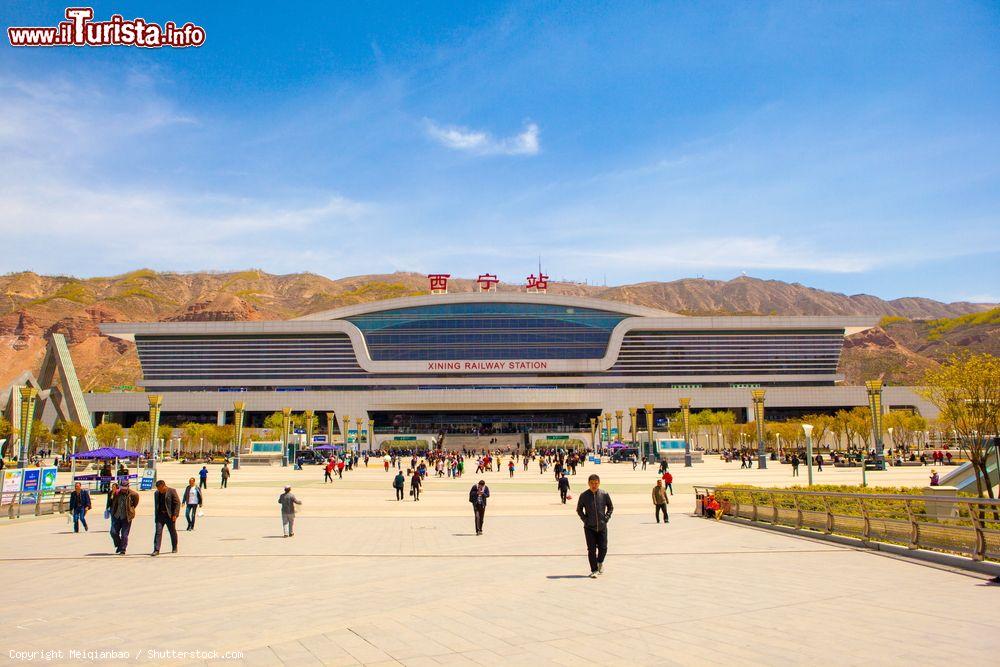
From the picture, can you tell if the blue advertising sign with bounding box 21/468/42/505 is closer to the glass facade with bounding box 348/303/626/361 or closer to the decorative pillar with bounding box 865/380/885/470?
the decorative pillar with bounding box 865/380/885/470

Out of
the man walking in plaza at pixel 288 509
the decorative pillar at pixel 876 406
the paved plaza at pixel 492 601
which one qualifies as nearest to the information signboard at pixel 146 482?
the paved plaza at pixel 492 601

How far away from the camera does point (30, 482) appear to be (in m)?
24.9

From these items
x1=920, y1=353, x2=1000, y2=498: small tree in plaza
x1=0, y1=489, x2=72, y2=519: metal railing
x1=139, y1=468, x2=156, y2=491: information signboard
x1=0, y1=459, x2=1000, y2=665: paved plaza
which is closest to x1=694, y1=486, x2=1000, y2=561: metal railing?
x1=0, y1=459, x2=1000, y2=665: paved plaza

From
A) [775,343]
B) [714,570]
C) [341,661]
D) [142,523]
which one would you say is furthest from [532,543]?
[775,343]

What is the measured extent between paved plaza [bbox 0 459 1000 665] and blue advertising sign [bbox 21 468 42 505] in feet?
23.7

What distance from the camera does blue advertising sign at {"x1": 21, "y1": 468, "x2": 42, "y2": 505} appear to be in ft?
81.2

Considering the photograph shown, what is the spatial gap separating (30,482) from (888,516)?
1059 inches

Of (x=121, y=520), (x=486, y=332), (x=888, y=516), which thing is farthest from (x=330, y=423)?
(x=888, y=516)

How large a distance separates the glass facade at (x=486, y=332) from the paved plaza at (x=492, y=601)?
4170 inches

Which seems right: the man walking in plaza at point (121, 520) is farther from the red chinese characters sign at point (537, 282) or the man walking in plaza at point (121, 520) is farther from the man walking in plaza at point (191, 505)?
the red chinese characters sign at point (537, 282)

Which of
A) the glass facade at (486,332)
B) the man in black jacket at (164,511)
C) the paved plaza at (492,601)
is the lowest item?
the paved plaza at (492,601)

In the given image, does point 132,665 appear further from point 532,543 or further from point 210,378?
point 210,378

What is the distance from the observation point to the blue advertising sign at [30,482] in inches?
974

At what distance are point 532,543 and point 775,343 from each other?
11753cm
